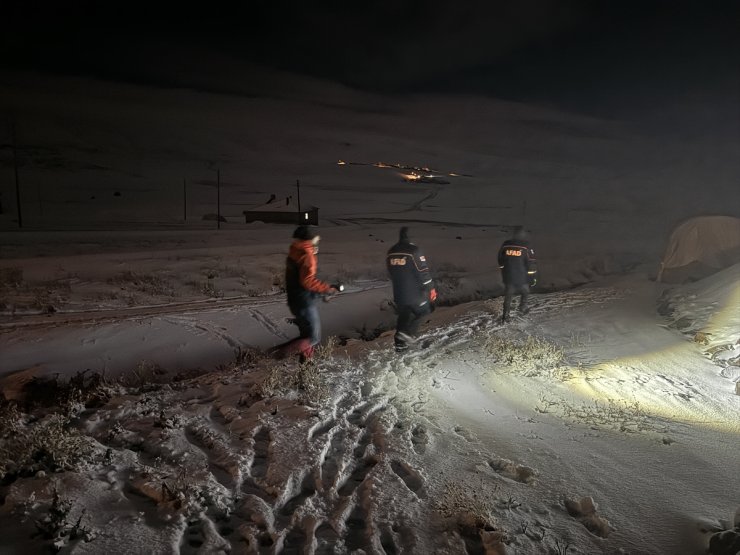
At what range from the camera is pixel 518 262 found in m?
11.1

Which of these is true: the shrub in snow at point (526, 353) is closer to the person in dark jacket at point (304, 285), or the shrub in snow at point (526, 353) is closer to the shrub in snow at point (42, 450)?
the person in dark jacket at point (304, 285)

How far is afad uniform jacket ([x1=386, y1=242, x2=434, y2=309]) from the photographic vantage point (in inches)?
338

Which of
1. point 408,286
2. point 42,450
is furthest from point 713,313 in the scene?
point 42,450

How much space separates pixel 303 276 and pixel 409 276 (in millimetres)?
2290

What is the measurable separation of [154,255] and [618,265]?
22.3 metres

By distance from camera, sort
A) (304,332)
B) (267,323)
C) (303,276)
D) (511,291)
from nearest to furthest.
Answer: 1. (303,276)
2. (304,332)
3. (511,291)
4. (267,323)

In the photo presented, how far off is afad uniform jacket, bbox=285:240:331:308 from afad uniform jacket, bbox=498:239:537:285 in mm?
5440

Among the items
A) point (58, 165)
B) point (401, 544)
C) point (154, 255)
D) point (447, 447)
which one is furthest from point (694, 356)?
point (58, 165)

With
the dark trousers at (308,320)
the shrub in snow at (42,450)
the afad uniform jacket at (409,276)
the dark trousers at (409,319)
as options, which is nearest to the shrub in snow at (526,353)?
the dark trousers at (409,319)

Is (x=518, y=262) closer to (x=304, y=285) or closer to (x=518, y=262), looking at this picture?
(x=518, y=262)

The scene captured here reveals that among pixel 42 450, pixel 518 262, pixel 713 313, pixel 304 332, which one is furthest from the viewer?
pixel 518 262

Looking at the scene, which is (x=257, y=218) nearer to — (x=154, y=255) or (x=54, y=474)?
(x=154, y=255)

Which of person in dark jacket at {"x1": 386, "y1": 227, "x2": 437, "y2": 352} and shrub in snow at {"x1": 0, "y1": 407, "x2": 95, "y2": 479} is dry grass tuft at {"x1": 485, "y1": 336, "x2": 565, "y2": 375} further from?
shrub in snow at {"x1": 0, "y1": 407, "x2": 95, "y2": 479}

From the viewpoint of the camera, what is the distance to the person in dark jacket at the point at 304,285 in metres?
6.91
